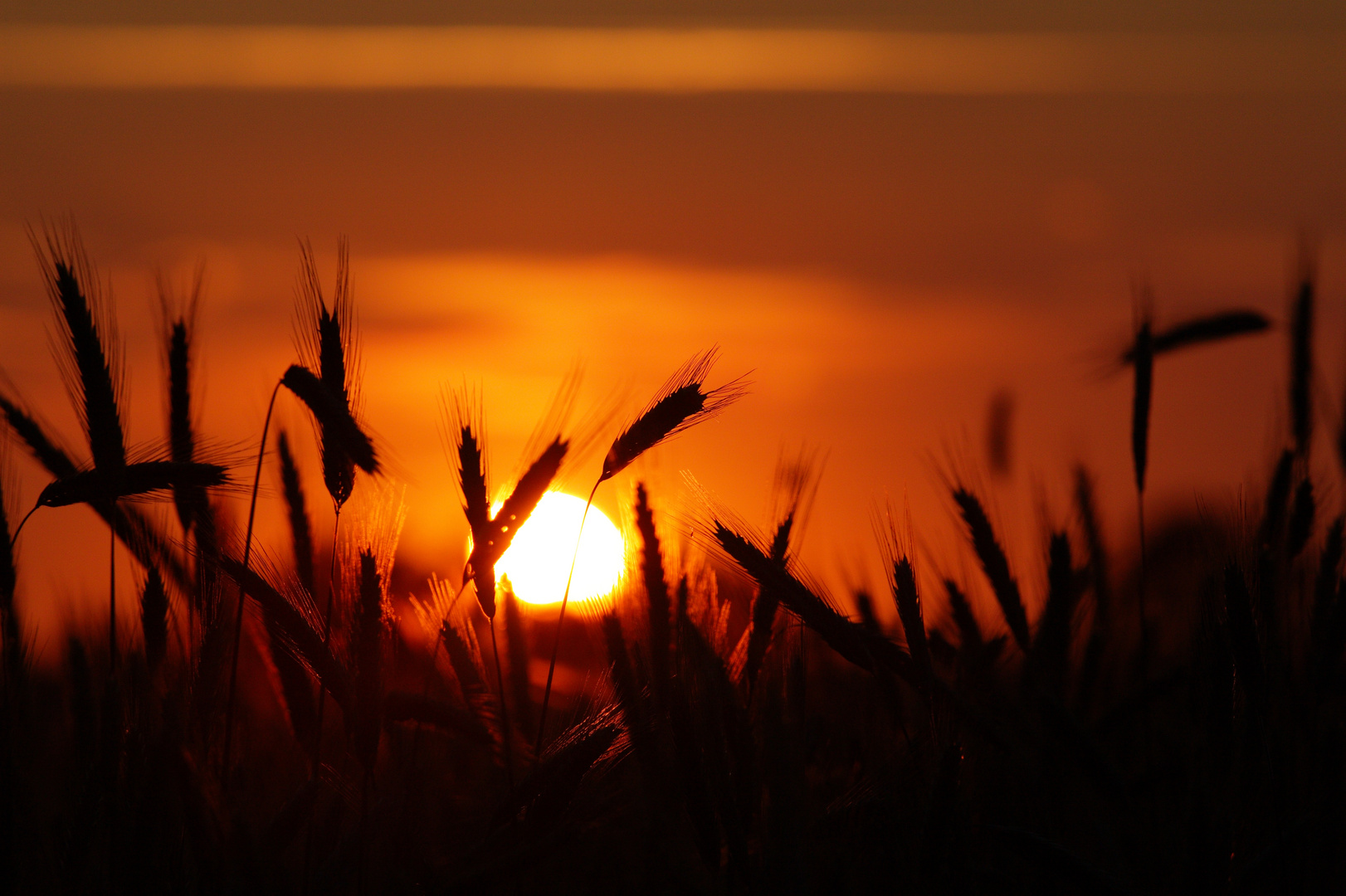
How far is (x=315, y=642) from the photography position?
2.56 metres

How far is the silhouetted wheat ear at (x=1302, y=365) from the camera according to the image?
475cm

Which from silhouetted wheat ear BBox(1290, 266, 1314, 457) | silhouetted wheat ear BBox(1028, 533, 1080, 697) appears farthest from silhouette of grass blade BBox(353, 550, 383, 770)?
silhouetted wheat ear BBox(1290, 266, 1314, 457)

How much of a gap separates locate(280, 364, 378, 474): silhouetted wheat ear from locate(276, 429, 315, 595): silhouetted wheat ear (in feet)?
4.50

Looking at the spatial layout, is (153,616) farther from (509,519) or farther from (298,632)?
(509,519)

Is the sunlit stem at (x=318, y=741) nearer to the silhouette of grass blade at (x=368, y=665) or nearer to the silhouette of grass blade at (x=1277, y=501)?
the silhouette of grass blade at (x=368, y=665)

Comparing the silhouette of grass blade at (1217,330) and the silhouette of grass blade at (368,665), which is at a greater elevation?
the silhouette of grass blade at (1217,330)

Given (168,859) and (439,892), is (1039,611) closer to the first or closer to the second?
(439,892)

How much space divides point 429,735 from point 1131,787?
2253mm

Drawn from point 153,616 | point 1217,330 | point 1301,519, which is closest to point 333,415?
point 153,616

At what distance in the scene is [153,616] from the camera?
116 inches

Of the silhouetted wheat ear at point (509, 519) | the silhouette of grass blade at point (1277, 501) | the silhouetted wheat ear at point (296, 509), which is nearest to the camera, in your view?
the silhouetted wheat ear at point (509, 519)

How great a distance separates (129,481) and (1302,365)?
4.79 metres

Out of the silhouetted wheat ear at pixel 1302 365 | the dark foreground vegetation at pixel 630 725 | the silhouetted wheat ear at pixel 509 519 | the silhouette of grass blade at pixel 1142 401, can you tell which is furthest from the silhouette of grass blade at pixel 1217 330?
the silhouetted wheat ear at pixel 509 519

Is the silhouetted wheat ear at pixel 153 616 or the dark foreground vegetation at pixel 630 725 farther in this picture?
the silhouetted wheat ear at pixel 153 616
